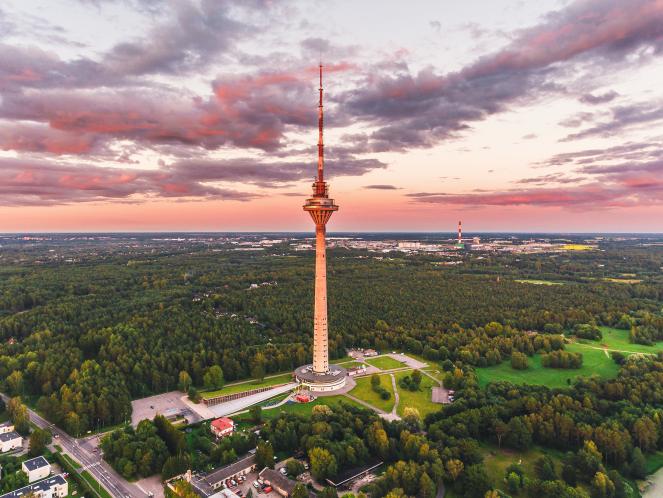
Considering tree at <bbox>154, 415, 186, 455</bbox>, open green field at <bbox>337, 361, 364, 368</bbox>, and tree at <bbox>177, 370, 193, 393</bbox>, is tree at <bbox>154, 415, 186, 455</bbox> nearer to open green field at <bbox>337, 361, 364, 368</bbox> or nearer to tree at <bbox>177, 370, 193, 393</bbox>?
tree at <bbox>177, 370, 193, 393</bbox>

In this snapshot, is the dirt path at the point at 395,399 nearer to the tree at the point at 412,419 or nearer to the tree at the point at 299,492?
the tree at the point at 412,419

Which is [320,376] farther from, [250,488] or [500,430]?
[500,430]

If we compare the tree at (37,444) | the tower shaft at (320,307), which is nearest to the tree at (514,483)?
the tower shaft at (320,307)

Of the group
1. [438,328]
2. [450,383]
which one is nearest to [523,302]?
[438,328]

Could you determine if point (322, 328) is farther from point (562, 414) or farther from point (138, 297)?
point (138, 297)

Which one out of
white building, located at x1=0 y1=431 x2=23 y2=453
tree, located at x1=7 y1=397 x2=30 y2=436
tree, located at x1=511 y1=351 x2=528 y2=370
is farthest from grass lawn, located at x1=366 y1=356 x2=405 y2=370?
white building, located at x1=0 y1=431 x2=23 y2=453

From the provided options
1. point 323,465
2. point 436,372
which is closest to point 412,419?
point 323,465
